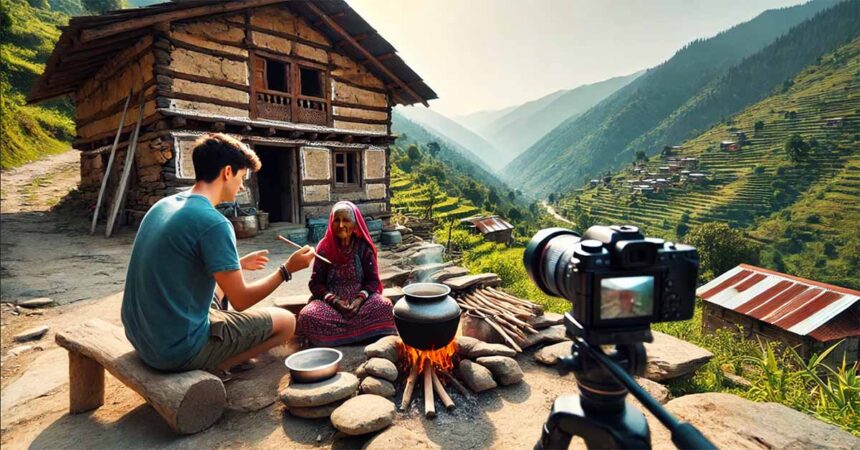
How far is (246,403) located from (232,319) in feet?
2.09

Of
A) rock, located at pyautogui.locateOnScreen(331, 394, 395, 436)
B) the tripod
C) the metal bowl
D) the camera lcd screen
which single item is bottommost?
rock, located at pyautogui.locateOnScreen(331, 394, 395, 436)

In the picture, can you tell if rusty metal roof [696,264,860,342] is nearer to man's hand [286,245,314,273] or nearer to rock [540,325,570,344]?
rock [540,325,570,344]

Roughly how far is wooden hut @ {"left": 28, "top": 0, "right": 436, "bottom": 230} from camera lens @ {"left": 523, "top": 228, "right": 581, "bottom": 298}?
8662mm

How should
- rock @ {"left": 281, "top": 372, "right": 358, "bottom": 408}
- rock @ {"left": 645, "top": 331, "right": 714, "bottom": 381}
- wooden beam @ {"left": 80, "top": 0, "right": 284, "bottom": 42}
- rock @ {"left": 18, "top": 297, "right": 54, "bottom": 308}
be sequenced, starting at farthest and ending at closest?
wooden beam @ {"left": 80, "top": 0, "right": 284, "bottom": 42} → rock @ {"left": 18, "top": 297, "right": 54, "bottom": 308} → rock @ {"left": 645, "top": 331, "right": 714, "bottom": 381} → rock @ {"left": 281, "top": 372, "right": 358, "bottom": 408}

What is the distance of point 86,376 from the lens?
261 centimetres

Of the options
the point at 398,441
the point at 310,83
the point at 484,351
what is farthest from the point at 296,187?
the point at 398,441

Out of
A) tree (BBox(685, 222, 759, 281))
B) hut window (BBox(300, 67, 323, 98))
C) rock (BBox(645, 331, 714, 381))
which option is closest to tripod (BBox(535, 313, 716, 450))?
rock (BBox(645, 331, 714, 381))

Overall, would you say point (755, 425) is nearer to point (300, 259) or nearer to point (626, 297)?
point (626, 297)

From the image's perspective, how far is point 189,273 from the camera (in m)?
2.31

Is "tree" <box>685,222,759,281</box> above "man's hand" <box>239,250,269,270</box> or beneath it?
beneath

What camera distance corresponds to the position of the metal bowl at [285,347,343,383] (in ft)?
8.88

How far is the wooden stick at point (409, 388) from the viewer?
274 cm

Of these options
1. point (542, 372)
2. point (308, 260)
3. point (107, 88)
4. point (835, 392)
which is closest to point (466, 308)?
point (542, 372)

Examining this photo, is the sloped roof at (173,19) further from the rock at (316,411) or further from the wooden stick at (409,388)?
the wooden stick at (409,388)
